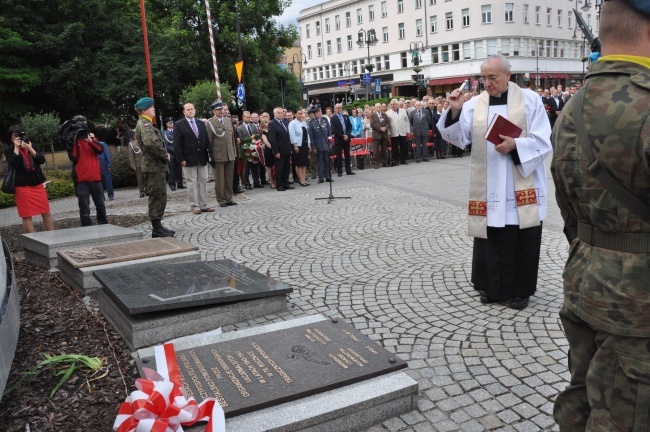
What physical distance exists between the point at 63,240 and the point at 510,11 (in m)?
58.9

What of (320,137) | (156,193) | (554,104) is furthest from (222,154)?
(554,104)

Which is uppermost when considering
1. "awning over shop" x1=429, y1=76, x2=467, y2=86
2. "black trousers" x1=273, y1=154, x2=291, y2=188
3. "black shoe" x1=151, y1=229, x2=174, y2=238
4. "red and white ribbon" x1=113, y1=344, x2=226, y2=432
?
"awning over shop" x1=429, y1=76, x2=467, y2=86

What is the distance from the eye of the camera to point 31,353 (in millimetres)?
4203

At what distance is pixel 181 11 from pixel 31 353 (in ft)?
111

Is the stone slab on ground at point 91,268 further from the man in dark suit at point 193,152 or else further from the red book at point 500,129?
the man in dark suit at point 193,152

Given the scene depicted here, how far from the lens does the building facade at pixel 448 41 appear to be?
2270 inches

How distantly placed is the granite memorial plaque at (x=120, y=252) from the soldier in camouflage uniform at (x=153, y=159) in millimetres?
2122

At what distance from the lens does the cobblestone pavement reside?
354 cm

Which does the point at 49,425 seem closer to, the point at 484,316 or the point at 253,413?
the point at 253,413

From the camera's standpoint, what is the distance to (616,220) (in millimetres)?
1924

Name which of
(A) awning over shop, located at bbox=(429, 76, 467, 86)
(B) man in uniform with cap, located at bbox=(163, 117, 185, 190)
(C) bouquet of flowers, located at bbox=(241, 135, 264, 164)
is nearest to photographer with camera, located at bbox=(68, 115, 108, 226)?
(C) bouquet of flowers, located at bbox=(241, 135, 264, 164)

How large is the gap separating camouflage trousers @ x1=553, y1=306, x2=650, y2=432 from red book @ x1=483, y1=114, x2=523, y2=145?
2846 mm

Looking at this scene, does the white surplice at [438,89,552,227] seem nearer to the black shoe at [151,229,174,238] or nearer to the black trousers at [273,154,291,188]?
the black shoe at [151,229,174,238]

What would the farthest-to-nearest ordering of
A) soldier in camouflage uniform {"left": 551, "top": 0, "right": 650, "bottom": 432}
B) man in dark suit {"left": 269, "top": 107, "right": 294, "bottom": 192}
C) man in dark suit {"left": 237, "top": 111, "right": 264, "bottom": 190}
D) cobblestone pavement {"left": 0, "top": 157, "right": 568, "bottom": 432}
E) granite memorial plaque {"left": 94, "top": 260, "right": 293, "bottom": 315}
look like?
man in dark suit {"left": 237, "top": 111, "right": 264, "bottom": 190}
man in dark suit {"left": 269, "top": 107, "right": 294, "bottom": 192}
granite memorial plaque {"left": 94, "top": 260, "right": 293, "bottom": 315}
cobblestone pavement {"left": 0, "top": 157, "right": 568, "bottom": 432}
soldier in camouflage uniform {"left": 551, "top": 0, "right": 650, "bottom": 432}
